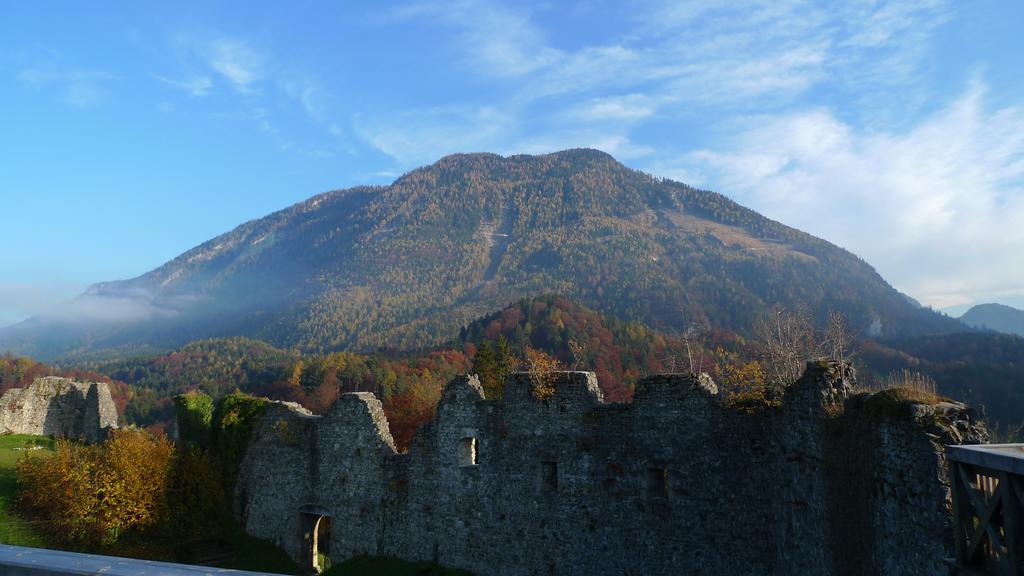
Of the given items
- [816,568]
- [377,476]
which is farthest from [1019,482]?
[377,476]

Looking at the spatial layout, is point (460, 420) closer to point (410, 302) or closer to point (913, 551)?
point (913, 551)

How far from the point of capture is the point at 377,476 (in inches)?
804

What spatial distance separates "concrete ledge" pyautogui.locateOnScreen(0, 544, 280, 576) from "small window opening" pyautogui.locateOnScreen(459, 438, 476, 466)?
559 inches

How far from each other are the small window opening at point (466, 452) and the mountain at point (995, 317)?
187853 mm

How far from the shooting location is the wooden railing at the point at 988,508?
712 centimetres

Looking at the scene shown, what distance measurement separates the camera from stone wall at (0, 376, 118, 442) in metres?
35.4

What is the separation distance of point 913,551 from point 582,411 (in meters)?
8.49

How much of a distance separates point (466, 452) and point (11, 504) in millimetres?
16200

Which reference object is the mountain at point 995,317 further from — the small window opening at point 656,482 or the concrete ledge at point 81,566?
the concrete ledge at point 81,566

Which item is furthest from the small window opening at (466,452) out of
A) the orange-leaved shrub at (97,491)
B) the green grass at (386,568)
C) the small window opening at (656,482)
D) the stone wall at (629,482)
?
the orange-leaved shrub at (97,491)

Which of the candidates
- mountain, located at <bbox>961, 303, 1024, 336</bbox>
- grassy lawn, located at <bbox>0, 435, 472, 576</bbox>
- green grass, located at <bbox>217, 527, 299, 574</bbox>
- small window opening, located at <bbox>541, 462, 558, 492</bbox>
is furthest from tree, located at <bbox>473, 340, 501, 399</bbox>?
mountain, located at <bbox>961, 303, 1024, 336</bbox>

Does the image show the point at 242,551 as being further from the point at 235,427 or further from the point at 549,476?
the point at 549,476

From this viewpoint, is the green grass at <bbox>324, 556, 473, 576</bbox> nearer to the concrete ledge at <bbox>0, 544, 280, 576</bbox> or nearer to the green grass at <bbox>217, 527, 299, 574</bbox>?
the green grass at <bbox>217, 527, 299, 574</bbox>

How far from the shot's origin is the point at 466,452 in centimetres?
1894
